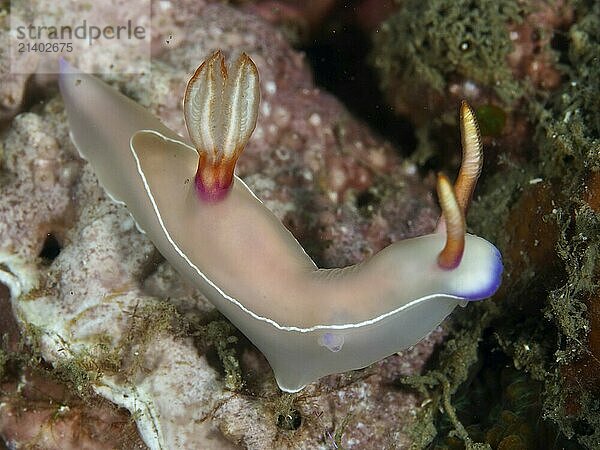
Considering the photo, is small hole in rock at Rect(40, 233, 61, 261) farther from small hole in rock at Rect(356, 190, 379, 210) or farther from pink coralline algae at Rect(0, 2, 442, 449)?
small hole in rock at Rect(356, 190, 379, 210)

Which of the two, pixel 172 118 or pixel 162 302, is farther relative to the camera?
pixel 172 118

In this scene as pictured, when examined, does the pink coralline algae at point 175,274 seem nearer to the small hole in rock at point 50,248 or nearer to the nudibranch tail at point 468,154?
the small hole in rock at point 50,248

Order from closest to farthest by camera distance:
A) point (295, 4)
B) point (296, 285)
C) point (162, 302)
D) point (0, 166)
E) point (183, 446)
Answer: point (296, 285) < point (183, 446) < point (162, 302) < point (0, 166) < point (295, 4)

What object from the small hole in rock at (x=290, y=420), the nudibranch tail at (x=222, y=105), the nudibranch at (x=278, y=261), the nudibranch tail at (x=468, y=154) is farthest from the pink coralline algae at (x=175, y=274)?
the nudibranch tail at (x=468, y=154)

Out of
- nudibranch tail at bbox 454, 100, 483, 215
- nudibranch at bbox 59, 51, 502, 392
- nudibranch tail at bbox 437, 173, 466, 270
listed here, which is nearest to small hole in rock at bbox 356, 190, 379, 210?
nudibranch at bbox 59, 51, 502, 392

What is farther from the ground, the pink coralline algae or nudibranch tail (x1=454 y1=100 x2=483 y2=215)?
nudibranch tail (x1=454 y1=100 x2=483 y2=215)

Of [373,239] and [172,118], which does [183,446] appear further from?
[172,118]

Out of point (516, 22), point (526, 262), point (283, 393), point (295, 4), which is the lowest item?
point (283, 393)

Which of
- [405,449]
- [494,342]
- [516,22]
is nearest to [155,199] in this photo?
[405,449]
